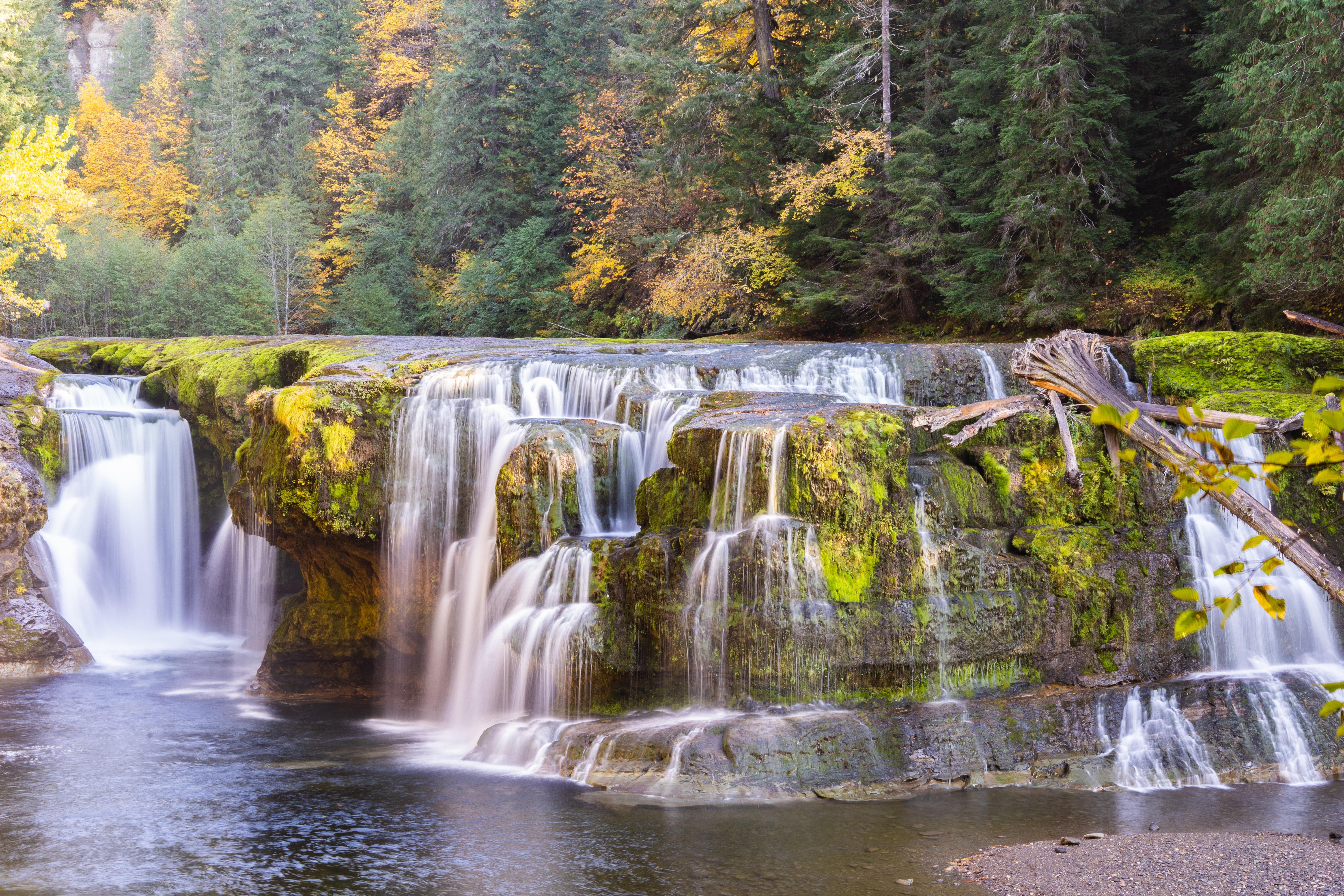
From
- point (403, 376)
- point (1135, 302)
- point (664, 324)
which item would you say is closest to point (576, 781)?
point (403, 376)

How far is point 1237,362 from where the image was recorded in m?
12.5

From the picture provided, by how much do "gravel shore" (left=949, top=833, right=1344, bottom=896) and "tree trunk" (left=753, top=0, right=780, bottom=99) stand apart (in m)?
19.3

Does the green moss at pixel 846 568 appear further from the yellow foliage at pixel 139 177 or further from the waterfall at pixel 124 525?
the yellow foliage at pixel 139 177

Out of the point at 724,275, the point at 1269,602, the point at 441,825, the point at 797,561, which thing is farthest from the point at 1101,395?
the point at 724,275

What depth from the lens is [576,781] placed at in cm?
840

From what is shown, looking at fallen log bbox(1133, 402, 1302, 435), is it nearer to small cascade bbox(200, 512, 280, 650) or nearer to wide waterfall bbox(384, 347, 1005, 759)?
wide waterfall bbox(384, 347, 1005, 759)

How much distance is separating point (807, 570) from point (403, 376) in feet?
19.8

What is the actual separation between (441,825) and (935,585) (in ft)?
15.9

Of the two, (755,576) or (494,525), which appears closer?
(755,576)

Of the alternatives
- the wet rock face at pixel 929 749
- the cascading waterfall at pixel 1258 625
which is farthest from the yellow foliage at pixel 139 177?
the cascading waterfall at pixel 1258 625

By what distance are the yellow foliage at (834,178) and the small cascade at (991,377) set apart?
7.18 meters

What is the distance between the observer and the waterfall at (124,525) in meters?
14.5

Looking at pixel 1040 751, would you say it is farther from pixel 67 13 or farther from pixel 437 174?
pixel 67 13

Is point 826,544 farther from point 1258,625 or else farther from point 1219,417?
point 1258,625
